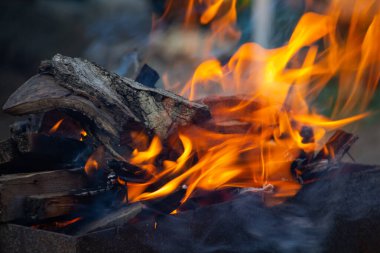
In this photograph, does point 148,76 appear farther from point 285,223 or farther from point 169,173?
point 285,223

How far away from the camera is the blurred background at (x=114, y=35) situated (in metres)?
4.77

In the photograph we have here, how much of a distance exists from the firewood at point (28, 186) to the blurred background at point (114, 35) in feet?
7.74

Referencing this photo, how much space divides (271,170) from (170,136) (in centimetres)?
59

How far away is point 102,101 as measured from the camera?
7.07 ft

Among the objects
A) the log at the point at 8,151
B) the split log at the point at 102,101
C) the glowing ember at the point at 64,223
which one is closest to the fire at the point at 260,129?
the split log at the point at 102,101

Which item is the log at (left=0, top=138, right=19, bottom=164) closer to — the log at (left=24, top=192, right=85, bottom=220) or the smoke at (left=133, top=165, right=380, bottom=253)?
the log at (left=24, top=192, right=85, bottom=220)

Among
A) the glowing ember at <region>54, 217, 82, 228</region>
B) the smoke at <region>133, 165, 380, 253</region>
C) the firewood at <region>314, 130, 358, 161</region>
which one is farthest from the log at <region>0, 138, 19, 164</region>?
the firewood at <region>314, 130, 358, 161</region>

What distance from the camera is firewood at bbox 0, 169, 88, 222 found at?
79.0 inches

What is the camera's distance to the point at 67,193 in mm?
2059

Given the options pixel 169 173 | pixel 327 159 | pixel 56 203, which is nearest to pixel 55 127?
pixel 56 203

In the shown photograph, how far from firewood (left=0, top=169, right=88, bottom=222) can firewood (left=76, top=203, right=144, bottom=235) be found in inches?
11.3

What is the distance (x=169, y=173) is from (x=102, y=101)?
46 centimetres

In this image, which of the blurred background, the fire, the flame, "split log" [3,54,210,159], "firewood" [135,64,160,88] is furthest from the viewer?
the blurred background

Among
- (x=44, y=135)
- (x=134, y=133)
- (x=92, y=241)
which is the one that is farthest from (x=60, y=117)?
(x=92, y=241)
